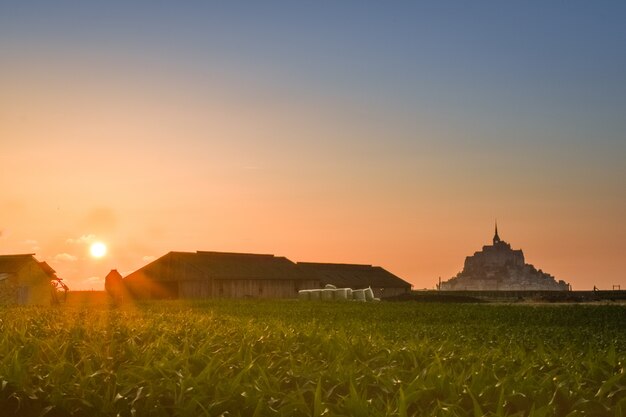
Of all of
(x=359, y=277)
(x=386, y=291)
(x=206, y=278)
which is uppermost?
(x=359, y=277)

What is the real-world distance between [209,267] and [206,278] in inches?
79.0

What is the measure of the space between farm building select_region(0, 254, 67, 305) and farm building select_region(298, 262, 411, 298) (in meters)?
30.8

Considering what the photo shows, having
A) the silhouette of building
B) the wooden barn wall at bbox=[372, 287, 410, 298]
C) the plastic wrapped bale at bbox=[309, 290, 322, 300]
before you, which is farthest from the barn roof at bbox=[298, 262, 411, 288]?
the plastic wrapped bale at bbox=[309, 290, 322, 300]

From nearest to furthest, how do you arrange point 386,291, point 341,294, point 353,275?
point 341,294 < point 353,275 < point 386,291

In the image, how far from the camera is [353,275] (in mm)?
95750

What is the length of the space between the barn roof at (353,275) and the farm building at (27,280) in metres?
31.2

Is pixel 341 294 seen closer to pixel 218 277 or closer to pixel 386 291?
pixel 218 277

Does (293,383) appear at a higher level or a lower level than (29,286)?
lower

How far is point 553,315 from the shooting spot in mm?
36344

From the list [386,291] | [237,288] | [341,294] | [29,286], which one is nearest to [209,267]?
[237,288]

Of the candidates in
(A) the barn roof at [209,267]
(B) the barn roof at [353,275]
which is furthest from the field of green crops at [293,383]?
(B) the barn roof at [353,275]

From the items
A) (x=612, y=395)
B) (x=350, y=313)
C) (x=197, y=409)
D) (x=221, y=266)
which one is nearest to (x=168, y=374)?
(x=197, y=409)

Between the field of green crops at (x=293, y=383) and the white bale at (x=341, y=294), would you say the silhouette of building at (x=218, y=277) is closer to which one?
the white bale at (x=341, y=294)

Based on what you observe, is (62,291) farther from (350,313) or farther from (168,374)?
(168,374)
